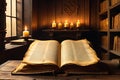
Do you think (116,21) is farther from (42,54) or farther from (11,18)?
(42,54)

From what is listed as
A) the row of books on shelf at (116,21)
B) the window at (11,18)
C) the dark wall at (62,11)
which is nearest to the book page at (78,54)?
the row of books on shelf at (116,21)

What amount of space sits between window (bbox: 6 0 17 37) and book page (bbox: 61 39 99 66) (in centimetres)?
276

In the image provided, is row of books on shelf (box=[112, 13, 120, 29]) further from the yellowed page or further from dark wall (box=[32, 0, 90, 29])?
the yellowed page

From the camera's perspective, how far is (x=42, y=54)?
3.96 ft

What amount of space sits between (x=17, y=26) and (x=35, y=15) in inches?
28.1

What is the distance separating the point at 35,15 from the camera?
531 cm

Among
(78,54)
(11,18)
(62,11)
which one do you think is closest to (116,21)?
(11,18)

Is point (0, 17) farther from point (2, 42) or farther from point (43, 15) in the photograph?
point (43, 15)

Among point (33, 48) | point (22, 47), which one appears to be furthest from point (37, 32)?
point (33, 48)

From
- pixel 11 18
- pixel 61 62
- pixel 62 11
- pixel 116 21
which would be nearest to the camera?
pixel 61 62

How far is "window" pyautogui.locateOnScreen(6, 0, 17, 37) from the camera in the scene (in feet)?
13.0

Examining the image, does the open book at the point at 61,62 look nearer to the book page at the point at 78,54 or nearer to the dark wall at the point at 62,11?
the book page at the point at 78,54

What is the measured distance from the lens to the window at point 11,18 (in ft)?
13.0

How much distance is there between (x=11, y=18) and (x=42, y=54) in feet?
10.4
